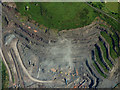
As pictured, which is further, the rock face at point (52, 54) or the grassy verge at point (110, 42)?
the grassy verge at point (110, 42)

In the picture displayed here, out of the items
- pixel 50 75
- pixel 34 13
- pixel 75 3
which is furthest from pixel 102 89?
pixel 34 13

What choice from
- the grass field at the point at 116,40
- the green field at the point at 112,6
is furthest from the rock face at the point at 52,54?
the green field at the point at 112,6

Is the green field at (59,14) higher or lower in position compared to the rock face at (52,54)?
higher

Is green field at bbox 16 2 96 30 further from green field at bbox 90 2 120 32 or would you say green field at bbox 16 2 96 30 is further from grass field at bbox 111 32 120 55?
grass field at bbox 111 32 120 55

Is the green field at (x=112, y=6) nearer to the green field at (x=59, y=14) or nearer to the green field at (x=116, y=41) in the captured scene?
the green field at (x=59, y=14)

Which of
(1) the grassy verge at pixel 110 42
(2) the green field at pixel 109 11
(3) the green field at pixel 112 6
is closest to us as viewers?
(1) the grassy verge at pixel 110 42

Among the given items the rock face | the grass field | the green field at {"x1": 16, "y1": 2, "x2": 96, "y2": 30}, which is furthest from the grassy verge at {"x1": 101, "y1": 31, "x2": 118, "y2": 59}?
the green field at {"x1": 16, "y1": 2, "x2": 96, "y2": 30}

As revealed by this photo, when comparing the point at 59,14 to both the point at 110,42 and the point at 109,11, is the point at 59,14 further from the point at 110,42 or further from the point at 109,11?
the point at 110,42

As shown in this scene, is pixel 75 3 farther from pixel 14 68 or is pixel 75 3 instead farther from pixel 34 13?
pixel 14 68
